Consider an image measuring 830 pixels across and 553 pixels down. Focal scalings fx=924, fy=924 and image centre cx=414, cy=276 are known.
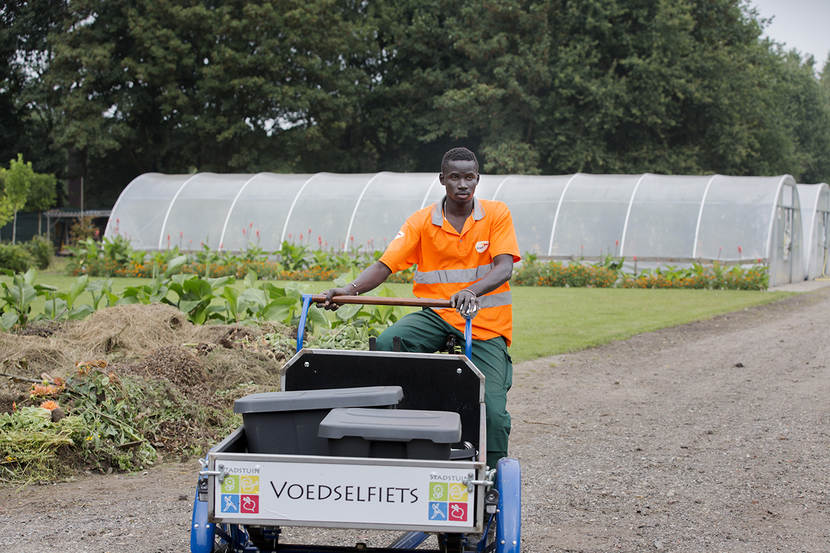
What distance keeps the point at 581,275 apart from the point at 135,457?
693 inches

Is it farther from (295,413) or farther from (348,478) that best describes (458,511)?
(295,413)

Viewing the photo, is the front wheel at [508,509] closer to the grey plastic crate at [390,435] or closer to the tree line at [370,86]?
the grey plastic crate at [390,435]

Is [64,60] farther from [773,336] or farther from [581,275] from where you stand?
[773,336]

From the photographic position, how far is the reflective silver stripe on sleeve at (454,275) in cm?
423

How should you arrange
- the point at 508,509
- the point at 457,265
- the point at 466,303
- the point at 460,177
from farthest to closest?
the point at 457,265 → the point at 460,177 → the point at 466,303 → the point at 508,509

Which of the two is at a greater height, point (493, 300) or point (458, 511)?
point (493, 300)

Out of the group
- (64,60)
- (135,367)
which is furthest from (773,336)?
(64,60)

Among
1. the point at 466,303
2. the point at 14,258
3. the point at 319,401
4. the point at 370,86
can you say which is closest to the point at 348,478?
the point at 319,401

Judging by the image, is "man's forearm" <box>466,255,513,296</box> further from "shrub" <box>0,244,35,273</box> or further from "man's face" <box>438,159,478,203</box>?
"shrub" <box>0,244,35,273</box>

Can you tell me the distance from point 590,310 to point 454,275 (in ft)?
38.8

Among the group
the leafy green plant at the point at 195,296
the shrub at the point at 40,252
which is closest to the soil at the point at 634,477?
the leafy green plant at the point at 195,296

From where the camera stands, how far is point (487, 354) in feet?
13.4

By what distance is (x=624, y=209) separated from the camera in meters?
24.1

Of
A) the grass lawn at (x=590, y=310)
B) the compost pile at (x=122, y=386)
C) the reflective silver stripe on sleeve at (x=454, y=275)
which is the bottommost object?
the grass lawn at (x=590, y=310)
